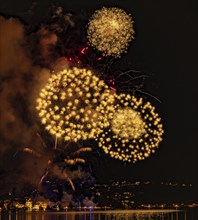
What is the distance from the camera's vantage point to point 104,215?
101 ft

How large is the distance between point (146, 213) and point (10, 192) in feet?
25.5

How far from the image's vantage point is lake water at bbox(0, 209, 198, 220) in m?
29.2

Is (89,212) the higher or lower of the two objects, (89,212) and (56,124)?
the lower

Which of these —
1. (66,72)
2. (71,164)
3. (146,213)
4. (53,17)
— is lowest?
(146,213)

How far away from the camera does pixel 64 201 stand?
35.5m

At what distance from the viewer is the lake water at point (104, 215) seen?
29.2 metres

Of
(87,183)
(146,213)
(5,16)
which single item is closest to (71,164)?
(87,183)

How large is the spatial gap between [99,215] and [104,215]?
0.87 ft

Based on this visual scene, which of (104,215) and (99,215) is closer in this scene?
(104,215)

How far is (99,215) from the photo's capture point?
31.1 meters

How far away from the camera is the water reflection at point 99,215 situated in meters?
29.2

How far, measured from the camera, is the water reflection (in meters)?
29.2

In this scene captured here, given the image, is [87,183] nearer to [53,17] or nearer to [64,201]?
[64,201]

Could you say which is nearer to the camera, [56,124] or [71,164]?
[56,124]
